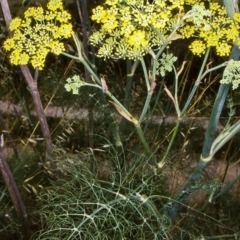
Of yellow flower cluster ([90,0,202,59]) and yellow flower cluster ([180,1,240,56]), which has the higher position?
yellow flower cluster ([90,0,202,59])

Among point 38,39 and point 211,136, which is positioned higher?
point 38,39

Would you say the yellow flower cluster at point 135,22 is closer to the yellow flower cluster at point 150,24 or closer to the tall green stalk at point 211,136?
the yellow flower cluster at point 150,24

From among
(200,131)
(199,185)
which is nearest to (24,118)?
(200,131)

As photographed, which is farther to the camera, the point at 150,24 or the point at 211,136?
the point at 211,136

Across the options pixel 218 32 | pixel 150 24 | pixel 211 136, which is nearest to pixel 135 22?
pixel 150 24

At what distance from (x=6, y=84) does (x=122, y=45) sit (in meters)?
0.79

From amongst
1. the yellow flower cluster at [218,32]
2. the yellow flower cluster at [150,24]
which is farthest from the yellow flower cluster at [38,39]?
the yellow flower cluster at [218,32]

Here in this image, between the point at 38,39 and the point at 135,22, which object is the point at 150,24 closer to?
the point at 135,22

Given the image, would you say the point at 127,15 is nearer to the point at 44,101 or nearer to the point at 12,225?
the point at 12,225

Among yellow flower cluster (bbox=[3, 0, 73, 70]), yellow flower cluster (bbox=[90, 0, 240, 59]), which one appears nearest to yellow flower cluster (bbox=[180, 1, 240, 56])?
yellow flower cluster (bbox=[90, 0, 240, 59])

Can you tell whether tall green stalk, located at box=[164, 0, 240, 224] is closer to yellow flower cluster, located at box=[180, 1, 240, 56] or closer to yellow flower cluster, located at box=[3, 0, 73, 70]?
yellow flower cluster, located at box=[180, 1, 240, 56]

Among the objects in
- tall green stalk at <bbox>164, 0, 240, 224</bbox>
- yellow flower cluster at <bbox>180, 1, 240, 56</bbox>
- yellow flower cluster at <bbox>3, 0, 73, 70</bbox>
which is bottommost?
tall green stalk at <bbox>164, 0, 240, 224</bbox>

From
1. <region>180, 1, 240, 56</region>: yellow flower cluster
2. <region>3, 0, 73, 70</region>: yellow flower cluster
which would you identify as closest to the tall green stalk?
<region>180, 1, 240, 56</region>: yellow flower cluster

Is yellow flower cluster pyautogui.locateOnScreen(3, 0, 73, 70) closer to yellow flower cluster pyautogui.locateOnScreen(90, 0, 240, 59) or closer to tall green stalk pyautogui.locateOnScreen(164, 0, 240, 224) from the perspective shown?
yellow flower cluster pyautogui.locateOnScreen(90, 0, 240, 59)
